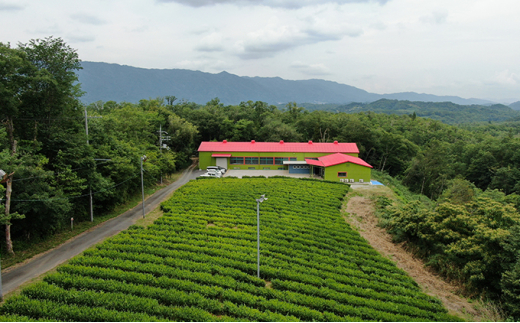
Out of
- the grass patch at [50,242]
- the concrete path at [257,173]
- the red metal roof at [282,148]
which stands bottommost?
the grass patch at [50,242]

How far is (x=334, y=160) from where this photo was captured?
141 ft

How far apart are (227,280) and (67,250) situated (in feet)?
40.7

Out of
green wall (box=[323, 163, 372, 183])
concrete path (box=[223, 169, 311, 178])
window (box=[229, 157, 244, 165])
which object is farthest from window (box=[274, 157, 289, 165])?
green wall (box=[323, 163, 372, 183])

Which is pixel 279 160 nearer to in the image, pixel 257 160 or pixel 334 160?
pixel 257 160

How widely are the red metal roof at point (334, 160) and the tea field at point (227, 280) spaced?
60.2 feet

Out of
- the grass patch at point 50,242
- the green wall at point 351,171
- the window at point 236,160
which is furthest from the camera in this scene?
the window at point 236,160

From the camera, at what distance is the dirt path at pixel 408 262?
14.4 metres

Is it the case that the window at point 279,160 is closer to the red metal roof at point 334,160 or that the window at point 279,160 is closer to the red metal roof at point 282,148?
the red metal roof at point 282,148

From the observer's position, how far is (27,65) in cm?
2147

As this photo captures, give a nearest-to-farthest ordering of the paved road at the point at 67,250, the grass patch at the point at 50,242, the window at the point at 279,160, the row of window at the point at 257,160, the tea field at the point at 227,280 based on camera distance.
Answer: the tea field at the point at 227,280 → the paved road at the point at 67,250 → the grass patch at the point at 50,242 → the window at the point at 279,160 → the row of window at the point at 257,160

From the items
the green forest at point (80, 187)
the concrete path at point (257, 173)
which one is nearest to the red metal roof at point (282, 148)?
the concrete path at point (257, 173)

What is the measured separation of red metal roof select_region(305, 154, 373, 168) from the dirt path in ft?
28.6

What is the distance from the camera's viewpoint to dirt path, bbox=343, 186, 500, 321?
14.4 m

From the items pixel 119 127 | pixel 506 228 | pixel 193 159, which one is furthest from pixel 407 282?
pixel 193 159
